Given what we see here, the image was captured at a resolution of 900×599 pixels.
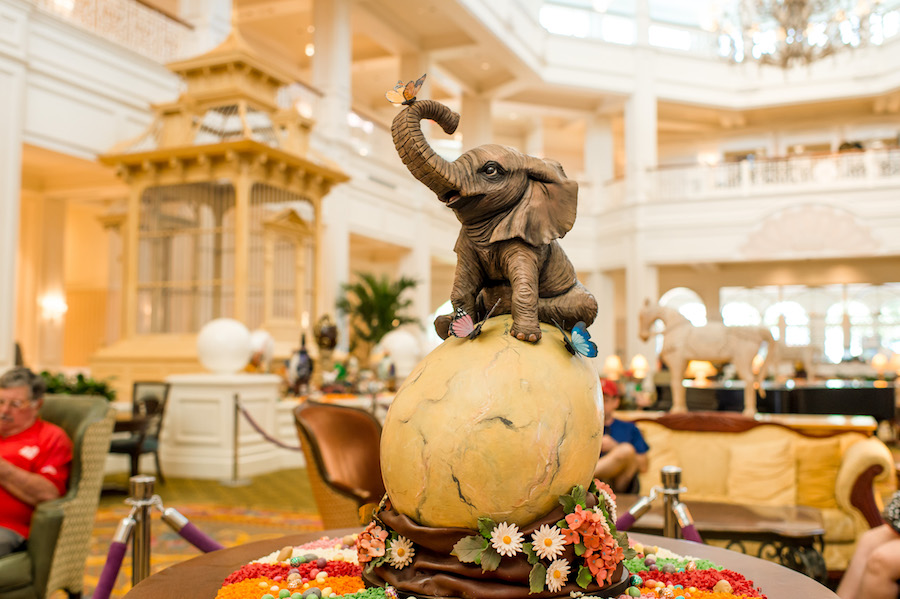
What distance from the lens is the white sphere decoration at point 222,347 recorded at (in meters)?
7.54

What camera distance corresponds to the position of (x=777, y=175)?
16.7 m

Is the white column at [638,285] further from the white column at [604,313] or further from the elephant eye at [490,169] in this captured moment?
the elephant eye at [490,169]

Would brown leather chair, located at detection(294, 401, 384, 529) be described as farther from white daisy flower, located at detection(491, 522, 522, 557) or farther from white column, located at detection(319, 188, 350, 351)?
white column, located at detection(319, 188, 350, 351)

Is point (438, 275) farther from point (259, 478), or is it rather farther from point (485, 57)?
point (259, 478)

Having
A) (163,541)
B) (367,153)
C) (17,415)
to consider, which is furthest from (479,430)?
(367,153)

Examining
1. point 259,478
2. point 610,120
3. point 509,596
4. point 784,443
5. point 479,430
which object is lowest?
point 259,478

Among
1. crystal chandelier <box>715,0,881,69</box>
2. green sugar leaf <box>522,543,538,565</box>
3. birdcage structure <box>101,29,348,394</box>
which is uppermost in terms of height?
crystal chandelier <box>715,0,881,69</box>

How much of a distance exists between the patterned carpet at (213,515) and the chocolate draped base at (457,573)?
283 cm

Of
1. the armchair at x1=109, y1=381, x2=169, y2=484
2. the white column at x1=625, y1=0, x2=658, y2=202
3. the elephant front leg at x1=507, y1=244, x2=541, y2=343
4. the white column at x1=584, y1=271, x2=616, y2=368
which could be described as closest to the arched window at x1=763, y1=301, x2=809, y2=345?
the white column at x1=584, y1=271, x2=616, y2=368

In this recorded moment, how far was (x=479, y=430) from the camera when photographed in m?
1.18

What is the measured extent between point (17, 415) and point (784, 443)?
4.20 meters

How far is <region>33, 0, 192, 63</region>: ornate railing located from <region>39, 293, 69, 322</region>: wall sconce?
186 inches

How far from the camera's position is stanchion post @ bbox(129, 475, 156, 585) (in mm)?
1998

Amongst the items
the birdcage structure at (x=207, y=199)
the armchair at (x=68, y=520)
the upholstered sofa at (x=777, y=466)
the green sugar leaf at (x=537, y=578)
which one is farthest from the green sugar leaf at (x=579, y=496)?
the birdcage structure at (x=207, y=199)
